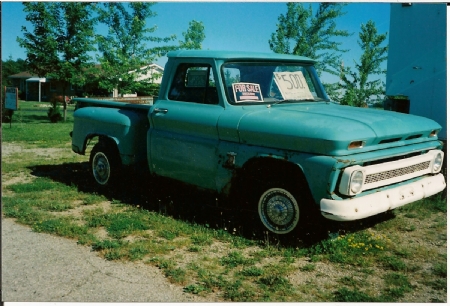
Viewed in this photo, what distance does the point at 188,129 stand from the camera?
4.94 m

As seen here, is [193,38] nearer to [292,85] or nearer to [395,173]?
[292,85]

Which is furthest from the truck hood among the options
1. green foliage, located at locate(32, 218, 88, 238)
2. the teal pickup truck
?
green foliage, located at locate(32, 218, 88, 238)

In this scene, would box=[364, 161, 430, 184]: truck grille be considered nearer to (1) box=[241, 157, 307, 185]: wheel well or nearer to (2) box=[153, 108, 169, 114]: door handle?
(1) box=[241, 157, 307, 185]: wheel well

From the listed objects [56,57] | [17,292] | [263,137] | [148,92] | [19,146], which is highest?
[56,57]

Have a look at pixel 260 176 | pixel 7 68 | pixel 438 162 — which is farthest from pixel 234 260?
pixel 7 68

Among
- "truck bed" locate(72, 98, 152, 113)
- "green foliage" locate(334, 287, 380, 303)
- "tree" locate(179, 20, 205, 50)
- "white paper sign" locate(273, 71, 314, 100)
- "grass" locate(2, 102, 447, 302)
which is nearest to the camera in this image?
"green foliage" locate(334, 287, 380, 303)

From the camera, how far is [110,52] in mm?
14828

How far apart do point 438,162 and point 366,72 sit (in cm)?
555

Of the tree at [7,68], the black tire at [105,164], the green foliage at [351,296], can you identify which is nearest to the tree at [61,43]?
the tree at [7,68]

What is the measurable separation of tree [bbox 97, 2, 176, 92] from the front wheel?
10301 mm

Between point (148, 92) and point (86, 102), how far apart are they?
8.34m

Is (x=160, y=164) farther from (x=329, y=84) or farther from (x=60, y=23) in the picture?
(x=60, y=23)

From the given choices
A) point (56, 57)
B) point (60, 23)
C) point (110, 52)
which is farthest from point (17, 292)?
point (56, 57)

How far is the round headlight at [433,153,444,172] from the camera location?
473 centimetres
